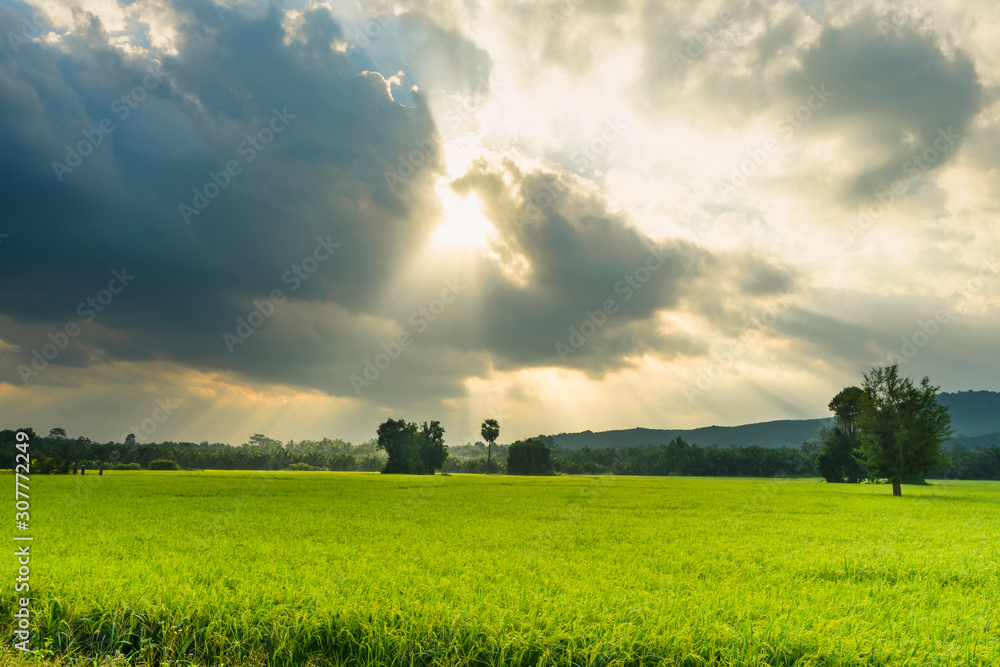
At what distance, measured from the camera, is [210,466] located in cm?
14912

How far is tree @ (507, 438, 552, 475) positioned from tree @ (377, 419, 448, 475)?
921 inches

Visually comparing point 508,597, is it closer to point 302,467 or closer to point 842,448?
point 842,448

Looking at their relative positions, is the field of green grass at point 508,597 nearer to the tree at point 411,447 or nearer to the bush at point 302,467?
the tree at point 411,447

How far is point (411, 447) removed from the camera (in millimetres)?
115438

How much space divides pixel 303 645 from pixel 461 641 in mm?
2036

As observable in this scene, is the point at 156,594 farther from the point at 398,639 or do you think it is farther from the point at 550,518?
the point at 550,518

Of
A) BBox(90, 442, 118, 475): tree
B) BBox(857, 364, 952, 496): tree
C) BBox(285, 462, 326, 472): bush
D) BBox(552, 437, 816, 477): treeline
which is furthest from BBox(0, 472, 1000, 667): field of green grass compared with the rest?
BBox(285, 462, 326, 472): bush

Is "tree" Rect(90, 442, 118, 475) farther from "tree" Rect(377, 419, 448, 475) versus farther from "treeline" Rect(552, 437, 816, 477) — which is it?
"treeline" Rect(552, 437, 816, 477)

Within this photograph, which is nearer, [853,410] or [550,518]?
[550,518]

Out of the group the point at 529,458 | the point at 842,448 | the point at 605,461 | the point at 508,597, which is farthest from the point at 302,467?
the point at 508,597

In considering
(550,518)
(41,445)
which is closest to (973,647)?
(550,518)

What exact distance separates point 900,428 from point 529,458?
101091 millimetres

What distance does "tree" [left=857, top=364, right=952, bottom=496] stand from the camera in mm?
40750

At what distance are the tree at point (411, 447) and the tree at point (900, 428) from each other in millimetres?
91703
